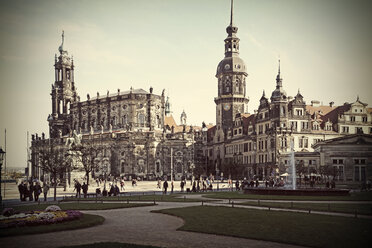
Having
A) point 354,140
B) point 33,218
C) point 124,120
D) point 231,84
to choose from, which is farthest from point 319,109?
point 33,218

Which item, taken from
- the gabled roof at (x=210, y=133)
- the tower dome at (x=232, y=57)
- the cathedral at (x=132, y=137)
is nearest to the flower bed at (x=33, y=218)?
the cathedral at (x=132, y=137)

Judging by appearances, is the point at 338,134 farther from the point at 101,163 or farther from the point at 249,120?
the point at 101,163

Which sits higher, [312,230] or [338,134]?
[338,134]

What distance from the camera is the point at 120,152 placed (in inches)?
4028

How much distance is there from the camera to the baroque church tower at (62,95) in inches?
5089

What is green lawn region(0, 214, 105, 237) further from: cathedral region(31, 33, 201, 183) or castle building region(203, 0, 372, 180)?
cathedral region(31, 33, 201, 183)

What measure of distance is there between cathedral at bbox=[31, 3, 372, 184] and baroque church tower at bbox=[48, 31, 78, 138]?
0.31 meters

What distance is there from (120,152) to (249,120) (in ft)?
109

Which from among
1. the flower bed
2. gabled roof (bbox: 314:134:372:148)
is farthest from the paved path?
gabled roof (bbox: 314:134:372:148)

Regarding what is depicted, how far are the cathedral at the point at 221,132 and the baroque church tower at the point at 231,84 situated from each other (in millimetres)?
249

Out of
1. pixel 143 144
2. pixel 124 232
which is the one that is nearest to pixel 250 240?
pixel 124 232

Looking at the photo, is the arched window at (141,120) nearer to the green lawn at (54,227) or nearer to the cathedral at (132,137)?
the cathedral at (132,137)

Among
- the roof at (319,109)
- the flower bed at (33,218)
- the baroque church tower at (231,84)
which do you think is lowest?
the flower bed at (33,218)

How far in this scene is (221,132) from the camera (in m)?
102
